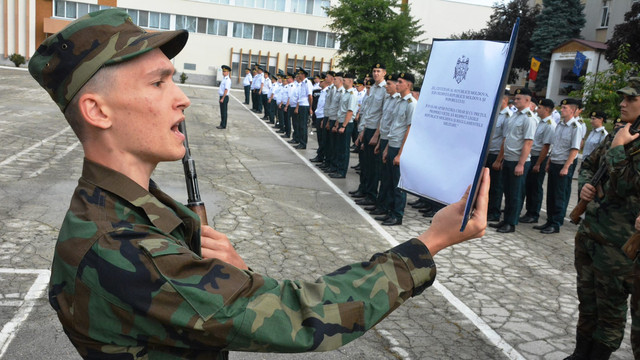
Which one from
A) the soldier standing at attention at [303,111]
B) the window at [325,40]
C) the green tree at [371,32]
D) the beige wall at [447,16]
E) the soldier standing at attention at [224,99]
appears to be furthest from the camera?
the beige wall at [447,16]

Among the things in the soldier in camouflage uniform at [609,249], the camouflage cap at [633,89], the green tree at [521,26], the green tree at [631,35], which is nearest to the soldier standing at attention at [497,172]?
the camouflage cap at [633,89]

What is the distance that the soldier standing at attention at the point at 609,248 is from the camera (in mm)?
3723

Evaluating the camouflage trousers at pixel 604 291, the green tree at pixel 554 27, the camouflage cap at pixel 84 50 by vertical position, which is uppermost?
the green tree at pixel 554 27

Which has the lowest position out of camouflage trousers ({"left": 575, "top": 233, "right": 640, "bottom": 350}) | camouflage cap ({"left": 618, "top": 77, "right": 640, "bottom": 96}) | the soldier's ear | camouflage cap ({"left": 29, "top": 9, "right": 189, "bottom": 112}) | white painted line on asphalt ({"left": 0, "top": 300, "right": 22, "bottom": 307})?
white painted line on asphalt ({"left": 0, "top": 300, "right": 22, "bottom": 307})

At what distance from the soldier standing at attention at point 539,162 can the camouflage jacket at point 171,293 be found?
28.3ft

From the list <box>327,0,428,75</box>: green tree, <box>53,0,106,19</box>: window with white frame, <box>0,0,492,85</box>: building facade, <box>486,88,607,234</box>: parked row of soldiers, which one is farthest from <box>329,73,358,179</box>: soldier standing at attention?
<box>53,0,106,19</box>: window with white frame

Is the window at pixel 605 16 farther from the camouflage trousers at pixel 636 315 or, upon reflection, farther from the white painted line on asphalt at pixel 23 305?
the white painted line on asphalt at pixel 23 305

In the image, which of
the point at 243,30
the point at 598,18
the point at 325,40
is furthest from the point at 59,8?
the point at 598,18

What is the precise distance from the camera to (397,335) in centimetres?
424

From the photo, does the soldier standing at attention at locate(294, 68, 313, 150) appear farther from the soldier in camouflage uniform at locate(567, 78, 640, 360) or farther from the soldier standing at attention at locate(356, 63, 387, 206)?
the soldier in camouflage uniform at locate(567, 78, 640, 360)

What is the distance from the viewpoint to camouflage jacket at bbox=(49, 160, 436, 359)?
3.58 feet

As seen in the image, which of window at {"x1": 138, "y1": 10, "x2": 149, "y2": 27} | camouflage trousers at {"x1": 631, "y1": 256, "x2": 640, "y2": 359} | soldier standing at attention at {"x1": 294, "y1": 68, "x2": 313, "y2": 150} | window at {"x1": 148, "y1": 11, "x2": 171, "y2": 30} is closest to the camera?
camouflage trousers at {"x1": 631, "y1": 256, "x2": 640, "y2": 359}

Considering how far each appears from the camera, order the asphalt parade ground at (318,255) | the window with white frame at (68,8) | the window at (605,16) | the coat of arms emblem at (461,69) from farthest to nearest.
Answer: the window with white frame at (68,8) < the window at (605,16) < the asphalt parade ground at (318,255) < the coat of arms emblem at (461,69)

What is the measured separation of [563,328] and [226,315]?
434 centimetres
